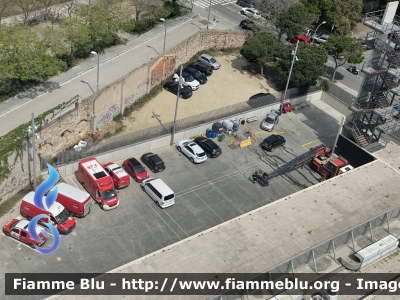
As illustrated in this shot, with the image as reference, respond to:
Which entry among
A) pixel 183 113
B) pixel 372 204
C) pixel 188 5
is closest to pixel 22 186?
pixel 183 113

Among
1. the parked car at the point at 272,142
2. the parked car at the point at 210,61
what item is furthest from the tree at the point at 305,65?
the parked car at the point at 272,142

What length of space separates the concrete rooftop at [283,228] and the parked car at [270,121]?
587 inches

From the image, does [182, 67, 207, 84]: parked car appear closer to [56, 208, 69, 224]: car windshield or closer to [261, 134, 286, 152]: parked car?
[261, 134, 286, 152]: parked car

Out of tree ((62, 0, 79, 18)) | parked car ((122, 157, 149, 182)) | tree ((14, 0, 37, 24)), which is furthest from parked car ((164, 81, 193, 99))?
tree ((14, 0, 37, 24))

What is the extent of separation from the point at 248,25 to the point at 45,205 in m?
46.8

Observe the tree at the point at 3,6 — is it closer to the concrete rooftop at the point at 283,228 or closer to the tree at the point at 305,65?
the tree at the point at 305,65

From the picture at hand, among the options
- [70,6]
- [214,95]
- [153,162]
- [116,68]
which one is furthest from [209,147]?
[70,6]

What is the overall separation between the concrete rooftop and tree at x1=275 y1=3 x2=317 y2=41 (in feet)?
105

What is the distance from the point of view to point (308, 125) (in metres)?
62.8

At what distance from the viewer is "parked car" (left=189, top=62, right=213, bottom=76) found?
69062 mm

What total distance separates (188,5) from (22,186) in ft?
160

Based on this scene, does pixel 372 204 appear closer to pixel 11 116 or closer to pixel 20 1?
pixel 11 116

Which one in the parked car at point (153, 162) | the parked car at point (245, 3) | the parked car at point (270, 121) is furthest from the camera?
the parked car at point (245, 3)

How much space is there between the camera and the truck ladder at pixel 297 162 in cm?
5353
